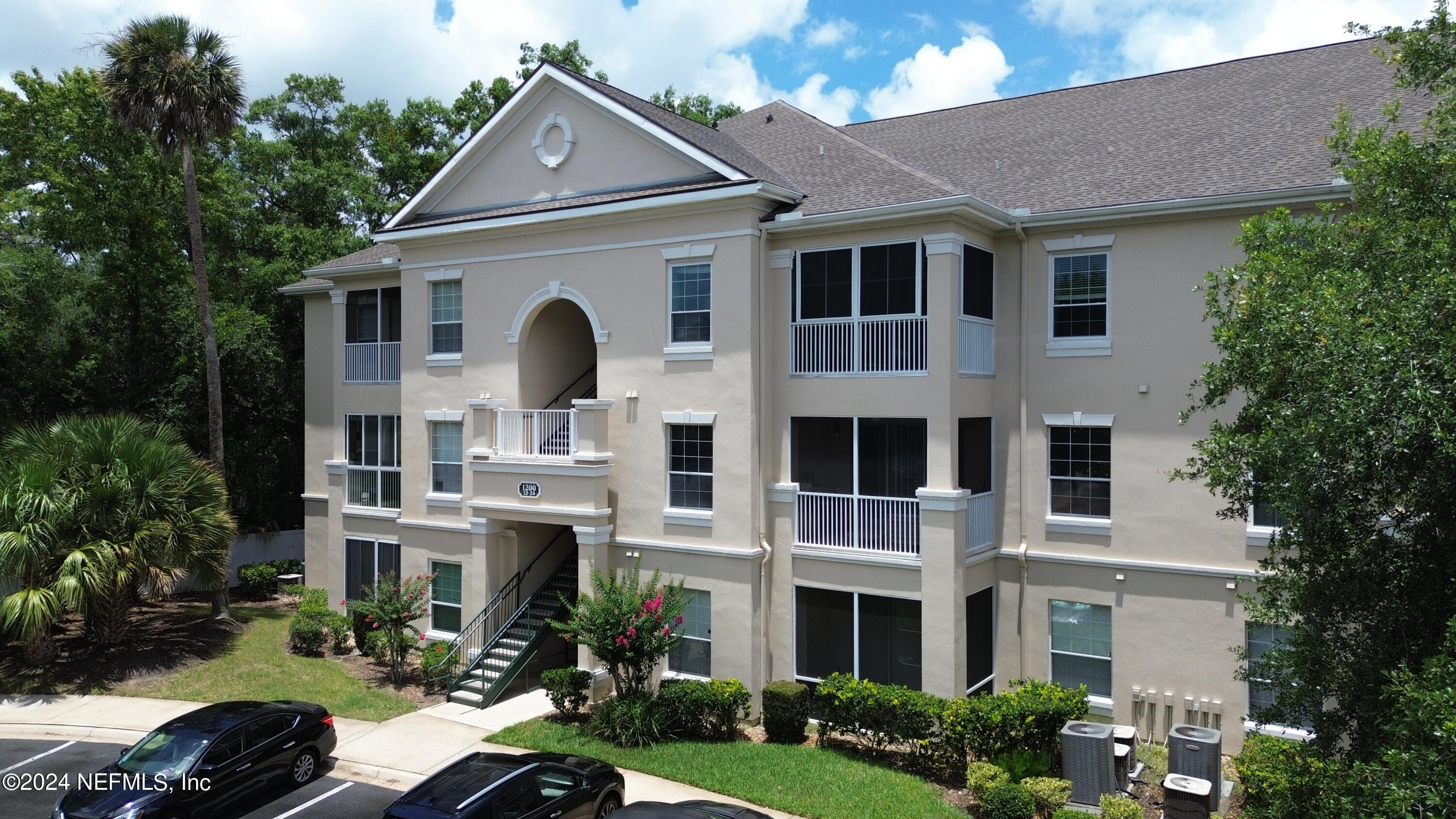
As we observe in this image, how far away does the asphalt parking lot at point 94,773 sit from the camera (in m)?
14.2

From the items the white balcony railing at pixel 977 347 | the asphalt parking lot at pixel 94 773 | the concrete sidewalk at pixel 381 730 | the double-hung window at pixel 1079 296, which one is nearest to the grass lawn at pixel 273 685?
the concrete sidewalk at pixel 381 730

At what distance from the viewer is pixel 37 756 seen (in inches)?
643

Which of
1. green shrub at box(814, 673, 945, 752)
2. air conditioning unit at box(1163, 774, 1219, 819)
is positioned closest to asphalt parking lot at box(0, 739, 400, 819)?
green shrub at box(814, 673, 945, 752)

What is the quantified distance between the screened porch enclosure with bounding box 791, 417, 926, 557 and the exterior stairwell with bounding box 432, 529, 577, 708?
5223 mm

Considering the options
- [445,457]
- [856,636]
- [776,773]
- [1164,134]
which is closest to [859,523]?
[856,636]

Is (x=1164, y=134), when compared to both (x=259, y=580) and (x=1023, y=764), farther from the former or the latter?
(x=259, y=580)

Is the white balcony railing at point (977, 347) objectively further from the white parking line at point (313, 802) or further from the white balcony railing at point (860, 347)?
the white parking line at point (313, 802)

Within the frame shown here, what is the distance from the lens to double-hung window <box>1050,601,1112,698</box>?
17.3 meters

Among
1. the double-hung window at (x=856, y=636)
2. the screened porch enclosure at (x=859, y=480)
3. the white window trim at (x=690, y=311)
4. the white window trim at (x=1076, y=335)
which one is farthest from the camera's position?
the white window trim at (x=690, y=311)

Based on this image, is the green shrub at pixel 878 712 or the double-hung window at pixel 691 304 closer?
the green shrub at pixel 878 712

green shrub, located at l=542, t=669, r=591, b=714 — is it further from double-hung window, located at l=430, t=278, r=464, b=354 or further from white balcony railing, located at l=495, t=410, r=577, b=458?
double-hung window, located at l=430, t=278, r=464, b=354

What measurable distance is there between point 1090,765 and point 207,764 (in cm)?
1231

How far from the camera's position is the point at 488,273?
70.5 ft

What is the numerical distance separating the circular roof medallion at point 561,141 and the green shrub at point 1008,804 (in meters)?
14.2
